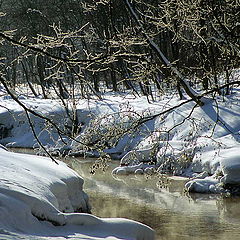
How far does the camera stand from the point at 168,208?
12.1 metres

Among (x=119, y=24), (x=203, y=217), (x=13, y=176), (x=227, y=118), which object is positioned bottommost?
(x=203, y=217)

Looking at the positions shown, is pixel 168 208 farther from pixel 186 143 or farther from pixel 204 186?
pixel 186 143

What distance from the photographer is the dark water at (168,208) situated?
10138 millimetres

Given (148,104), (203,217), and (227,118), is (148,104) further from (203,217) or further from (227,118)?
(203,217)

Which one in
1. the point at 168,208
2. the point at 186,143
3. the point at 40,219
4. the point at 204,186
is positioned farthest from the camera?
the point at 186,143

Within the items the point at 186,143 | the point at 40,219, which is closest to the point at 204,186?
the point at 186,143

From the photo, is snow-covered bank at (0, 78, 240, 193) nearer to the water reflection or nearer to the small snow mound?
the small snow mound

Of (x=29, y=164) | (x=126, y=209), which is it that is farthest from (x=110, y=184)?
(x=29, y=164)

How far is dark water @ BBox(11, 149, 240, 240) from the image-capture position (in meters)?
10.1

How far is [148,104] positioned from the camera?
23703 millimetres

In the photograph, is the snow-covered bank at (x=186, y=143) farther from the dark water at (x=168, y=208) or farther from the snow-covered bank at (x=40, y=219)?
the snow-covered bank at (x=40, y=219)

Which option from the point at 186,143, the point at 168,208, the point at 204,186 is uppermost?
the point at 186,143

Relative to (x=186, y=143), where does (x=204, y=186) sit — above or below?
below

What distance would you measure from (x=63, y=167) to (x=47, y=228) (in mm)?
4521
